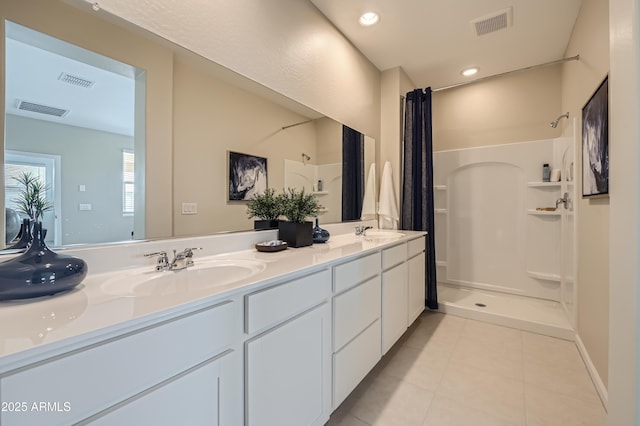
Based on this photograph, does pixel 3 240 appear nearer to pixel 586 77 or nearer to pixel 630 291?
pixel 630 291

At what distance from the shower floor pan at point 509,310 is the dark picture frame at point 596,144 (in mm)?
1214

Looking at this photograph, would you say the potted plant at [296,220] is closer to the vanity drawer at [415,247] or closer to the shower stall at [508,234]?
the vanity drawer at [415,247]

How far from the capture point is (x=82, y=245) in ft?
3.32

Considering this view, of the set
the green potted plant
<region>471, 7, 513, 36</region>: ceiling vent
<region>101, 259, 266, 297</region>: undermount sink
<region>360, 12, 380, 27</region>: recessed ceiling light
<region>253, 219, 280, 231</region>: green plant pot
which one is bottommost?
<region>101, 259, 266, 297</region>: undermount sink

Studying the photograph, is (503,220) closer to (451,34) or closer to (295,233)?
(451,34)

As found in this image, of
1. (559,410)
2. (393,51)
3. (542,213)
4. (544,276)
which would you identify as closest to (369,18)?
(393,51)

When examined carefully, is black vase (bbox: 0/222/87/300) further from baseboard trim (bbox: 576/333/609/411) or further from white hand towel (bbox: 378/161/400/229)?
baseboard trim (bbox: 576/333/609/411)

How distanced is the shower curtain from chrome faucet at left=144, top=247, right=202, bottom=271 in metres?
1.55

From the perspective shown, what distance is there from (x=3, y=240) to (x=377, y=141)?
9.35ft

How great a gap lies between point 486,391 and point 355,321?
38.8 inches

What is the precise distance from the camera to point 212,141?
4.78 ft

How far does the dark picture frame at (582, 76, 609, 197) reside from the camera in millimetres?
1488

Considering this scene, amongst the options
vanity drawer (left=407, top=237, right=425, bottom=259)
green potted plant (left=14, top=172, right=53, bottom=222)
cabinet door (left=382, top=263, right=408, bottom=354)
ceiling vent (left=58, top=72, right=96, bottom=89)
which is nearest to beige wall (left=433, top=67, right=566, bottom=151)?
vanity drawer (left=407, top=237, right=425, bottom=259)

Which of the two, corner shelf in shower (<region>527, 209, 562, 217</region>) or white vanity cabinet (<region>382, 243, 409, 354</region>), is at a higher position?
corner shelf in shower (<region>527, 209, 562, 217</region>)
